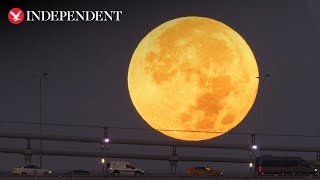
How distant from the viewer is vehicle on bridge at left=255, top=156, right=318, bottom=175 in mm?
97894

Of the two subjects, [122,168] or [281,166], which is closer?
[281,166]

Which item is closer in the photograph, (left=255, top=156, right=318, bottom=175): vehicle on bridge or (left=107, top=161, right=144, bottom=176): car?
(left=255, top=156, right=318, bottom=175): vehicle on bridge

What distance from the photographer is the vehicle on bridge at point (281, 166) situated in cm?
9789

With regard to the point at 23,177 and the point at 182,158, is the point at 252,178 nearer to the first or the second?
the point at 23,177

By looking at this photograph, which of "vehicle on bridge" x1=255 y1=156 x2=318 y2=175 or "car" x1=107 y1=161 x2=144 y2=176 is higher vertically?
"car" x1=107 y1=161 x2=144 y2=176

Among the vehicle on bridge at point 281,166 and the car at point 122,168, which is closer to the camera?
the vehicle on bridge at point 281,166

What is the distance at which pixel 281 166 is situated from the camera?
99062 millimetres

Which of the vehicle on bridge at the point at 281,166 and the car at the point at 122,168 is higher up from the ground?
the car at the point at 122,168

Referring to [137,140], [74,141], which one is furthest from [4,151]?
[137,140]

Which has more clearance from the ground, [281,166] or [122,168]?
[122,168]

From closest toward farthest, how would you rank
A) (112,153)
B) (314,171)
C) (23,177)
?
(23,177)
(314,171)
(112,153)

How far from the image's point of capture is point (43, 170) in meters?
104

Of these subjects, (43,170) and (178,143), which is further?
(178,143)

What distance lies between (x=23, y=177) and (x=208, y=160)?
363 feet
